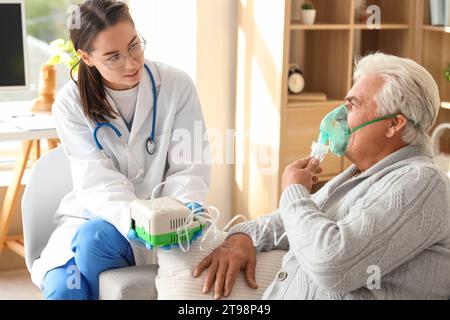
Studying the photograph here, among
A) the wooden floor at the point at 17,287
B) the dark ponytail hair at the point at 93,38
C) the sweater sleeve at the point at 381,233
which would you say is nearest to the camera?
the sweater sleeve at the point at 381,233

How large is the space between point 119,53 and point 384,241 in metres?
1.01

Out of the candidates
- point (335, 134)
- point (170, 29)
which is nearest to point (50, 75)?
point (170, 29)

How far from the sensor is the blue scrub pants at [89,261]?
Result: 191 centimetres

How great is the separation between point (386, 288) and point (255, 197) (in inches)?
80.6

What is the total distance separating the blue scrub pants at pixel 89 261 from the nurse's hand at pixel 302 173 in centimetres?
49

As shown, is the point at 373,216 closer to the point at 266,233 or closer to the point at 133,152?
the point at 266,233

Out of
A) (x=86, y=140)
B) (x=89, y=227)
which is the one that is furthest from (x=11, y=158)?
(x=89, y=227)

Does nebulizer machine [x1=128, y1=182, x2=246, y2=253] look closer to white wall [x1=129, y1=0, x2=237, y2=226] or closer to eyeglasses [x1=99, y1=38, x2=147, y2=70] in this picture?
eyeglasses [x1=99, y1=38, x2=147, y2=70]

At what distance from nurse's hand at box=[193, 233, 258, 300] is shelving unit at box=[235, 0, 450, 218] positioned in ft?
5.13

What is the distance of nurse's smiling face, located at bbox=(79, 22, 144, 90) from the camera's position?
217 centimetres

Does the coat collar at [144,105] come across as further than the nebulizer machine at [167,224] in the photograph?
Yes

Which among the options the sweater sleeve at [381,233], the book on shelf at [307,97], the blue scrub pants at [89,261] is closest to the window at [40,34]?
the book on shelf at [307,97]

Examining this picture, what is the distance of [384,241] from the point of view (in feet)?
4.97

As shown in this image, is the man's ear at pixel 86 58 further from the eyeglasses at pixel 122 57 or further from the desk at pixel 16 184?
the desk at pixel 16 184
